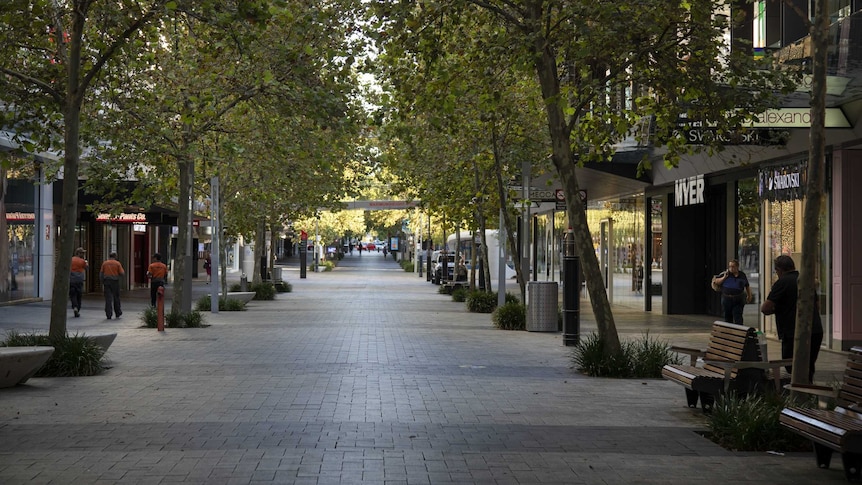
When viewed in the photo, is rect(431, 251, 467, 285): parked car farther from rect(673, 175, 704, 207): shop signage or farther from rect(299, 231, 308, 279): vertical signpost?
rect(673, 175, 704, 207): shop signage

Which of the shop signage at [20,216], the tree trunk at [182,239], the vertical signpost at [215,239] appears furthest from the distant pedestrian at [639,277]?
the shop signage at [20,216]

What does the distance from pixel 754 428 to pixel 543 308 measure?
12476 millimetres

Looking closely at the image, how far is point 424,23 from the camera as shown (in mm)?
13648

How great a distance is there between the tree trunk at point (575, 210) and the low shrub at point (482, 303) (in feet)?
47.4

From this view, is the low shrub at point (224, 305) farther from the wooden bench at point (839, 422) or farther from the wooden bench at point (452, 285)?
the wooden bench at point (839, 422)

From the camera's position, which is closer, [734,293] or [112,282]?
[734,293]

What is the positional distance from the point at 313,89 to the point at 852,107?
27.3ft

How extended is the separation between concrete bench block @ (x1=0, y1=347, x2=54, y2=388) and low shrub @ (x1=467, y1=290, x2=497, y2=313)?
56.7 feet

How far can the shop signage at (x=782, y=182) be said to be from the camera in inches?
740

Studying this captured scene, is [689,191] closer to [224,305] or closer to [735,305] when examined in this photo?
[735,305]

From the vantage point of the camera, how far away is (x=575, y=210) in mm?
14031

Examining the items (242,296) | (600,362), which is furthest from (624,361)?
(242,296)

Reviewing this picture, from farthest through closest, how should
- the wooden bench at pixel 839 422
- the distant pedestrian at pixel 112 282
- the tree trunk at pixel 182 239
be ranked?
the distant pedestrian at pixel 112 282 → the tree trunk at pixel 182 239 → the wooden bench at pixel 839 422

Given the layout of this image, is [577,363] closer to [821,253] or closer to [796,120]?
[796,120]
